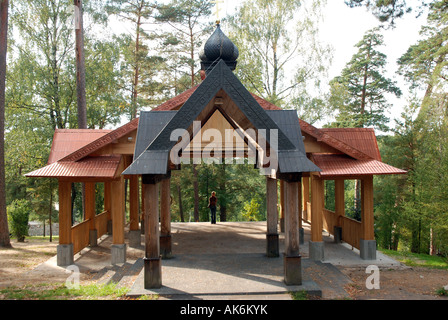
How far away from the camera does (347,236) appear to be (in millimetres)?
12500

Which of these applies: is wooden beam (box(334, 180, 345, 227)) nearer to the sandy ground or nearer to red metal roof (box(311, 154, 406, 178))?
red metal roof (box(311, 154, 406, 178))

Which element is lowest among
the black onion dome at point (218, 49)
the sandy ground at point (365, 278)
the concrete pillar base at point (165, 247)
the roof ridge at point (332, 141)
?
the sandy ground at point (365, 278)

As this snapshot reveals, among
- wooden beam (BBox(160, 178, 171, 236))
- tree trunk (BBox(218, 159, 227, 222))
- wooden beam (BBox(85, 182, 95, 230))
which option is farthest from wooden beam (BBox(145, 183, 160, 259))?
tree trunk (BBox(218, 159, 227, 222))

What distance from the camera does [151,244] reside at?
7070 millimetres

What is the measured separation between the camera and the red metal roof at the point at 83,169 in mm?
9781

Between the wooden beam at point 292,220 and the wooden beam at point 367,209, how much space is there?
4.48m

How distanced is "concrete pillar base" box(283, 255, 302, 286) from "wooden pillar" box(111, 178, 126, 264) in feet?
18.1

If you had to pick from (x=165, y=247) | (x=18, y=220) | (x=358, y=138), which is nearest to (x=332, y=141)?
(x=358, y=138)

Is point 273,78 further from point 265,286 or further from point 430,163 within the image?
point 265,286

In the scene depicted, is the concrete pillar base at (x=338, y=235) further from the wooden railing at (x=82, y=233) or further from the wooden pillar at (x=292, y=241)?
the wooden railing at (x=82, y=233)

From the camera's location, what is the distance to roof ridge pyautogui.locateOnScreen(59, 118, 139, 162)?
10.4 m

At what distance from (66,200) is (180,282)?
513 centimetres

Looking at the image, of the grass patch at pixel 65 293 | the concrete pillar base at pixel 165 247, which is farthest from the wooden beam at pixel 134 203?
the grass patch at pixel 65 293
